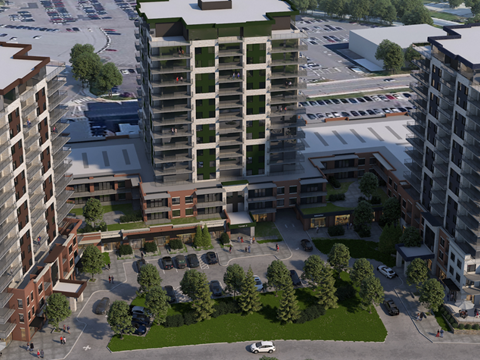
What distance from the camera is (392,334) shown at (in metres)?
131

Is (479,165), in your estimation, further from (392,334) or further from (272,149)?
(272,149)

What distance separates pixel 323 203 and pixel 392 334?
41.5 metres

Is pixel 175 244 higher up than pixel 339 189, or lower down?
lower down

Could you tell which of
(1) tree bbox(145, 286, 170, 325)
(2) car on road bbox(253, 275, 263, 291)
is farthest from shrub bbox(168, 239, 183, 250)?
(1) tree bbox(145, 286, 170, 325)

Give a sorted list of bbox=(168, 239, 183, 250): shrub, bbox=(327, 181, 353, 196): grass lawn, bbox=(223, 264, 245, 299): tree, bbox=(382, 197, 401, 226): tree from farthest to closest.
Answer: bbox=(327, 181, 353, 196): grass lawn → bbox=(382, 197, 401, 226): tree → bbox=(168, 239, 183, 250): shrub → bbox=(223, 264, 245, 299): tree

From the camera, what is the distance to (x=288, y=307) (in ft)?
432

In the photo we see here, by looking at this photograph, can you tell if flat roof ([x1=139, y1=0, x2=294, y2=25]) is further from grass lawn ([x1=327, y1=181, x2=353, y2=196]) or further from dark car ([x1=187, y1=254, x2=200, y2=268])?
dark car ([x1=187, y1=254, x2=200, y2=268])

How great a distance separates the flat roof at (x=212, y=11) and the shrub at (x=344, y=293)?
5593cm

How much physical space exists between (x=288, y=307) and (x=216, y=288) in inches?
621

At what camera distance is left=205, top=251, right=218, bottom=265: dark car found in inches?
5901

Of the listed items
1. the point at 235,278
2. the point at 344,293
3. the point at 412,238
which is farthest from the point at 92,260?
the point at 412,238

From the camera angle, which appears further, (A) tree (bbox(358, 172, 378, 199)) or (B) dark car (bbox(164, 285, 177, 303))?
(A) tree (bbox(358, 172, 378, 199))

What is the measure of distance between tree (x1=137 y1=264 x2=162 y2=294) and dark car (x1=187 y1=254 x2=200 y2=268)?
12.8 metres

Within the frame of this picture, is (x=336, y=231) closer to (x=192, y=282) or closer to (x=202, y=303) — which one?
(x=192, y=282)
